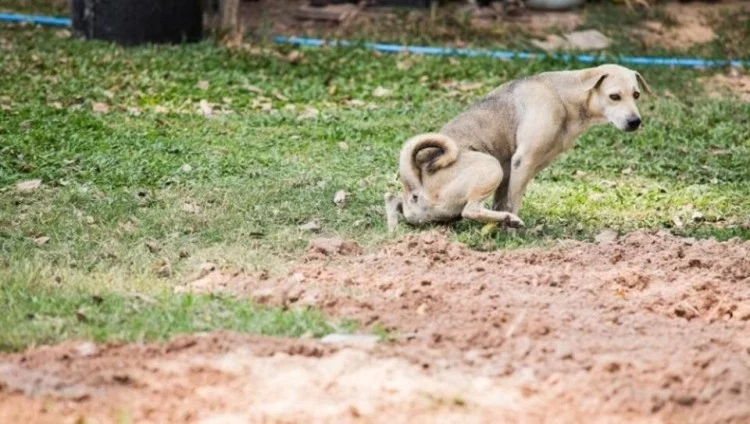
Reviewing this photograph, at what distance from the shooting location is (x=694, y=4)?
56.2ft

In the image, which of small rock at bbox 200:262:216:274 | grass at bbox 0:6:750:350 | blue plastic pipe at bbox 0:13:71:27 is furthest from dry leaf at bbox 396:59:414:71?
small rock at bbox 200:262:216:274

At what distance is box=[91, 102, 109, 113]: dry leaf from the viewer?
11.7 metres

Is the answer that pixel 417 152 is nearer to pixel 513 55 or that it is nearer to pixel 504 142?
pixel 504 142

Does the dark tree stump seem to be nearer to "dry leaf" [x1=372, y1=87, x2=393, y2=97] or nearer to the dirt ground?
"dry leaf" [x1=372, y1=87, x2=393, y2=97]

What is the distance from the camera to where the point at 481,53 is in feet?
48.1

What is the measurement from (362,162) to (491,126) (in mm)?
2072

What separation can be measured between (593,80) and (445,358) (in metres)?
3.30

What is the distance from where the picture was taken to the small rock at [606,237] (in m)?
8.34

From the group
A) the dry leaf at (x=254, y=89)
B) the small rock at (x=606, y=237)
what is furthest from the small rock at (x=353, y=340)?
the dry leaf at (x=254, y=89)

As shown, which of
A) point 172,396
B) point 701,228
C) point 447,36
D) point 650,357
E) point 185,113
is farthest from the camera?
point 447,36

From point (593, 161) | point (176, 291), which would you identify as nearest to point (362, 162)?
point (593, 161)

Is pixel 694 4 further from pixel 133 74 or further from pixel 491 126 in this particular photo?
pixel 491 126

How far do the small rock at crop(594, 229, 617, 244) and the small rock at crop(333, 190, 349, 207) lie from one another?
1.79m

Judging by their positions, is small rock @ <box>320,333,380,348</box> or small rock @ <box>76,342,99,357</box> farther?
small rock @ <box>320,333,380,348</box>
